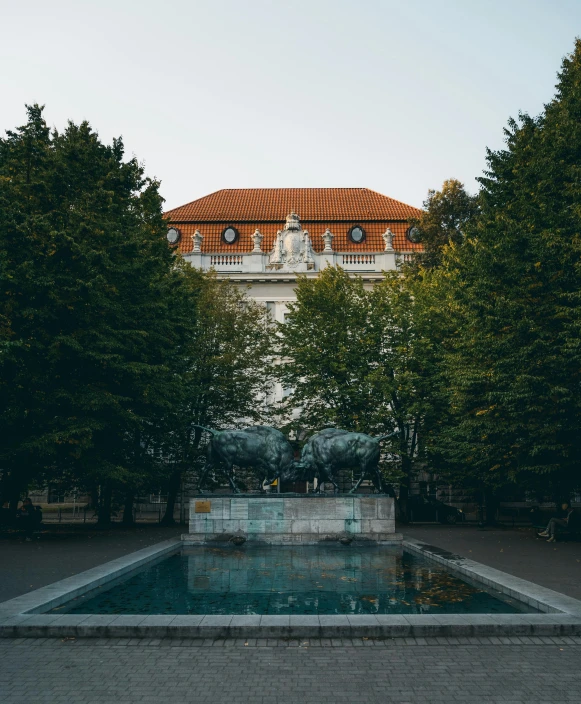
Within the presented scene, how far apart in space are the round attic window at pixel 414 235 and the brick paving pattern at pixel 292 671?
125ft

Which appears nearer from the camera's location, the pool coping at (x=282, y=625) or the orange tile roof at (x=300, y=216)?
the pool coping at (x=282, y=625)

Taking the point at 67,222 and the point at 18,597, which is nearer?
the point at 18,597

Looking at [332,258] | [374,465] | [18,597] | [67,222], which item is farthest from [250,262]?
[18,597]

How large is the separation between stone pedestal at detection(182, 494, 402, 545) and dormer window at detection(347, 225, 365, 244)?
32.5m

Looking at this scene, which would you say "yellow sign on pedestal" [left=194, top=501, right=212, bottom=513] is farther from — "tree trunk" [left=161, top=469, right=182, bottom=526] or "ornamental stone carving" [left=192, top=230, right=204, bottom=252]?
"ornamental stone carving" [left=192, top=230, right=204, bottom=252]

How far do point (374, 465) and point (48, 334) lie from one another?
11.6 m

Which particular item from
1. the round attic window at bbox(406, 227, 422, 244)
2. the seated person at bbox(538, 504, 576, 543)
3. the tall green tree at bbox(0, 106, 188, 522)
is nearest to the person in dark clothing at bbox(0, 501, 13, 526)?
the tall green tree at bbox(0, 106, 188, 522)

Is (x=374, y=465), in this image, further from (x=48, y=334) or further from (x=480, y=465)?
(x=48, y=334)

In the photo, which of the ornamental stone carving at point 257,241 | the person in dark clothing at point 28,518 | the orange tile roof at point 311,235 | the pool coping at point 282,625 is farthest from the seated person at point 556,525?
the ornamental stone carving at point 257,241

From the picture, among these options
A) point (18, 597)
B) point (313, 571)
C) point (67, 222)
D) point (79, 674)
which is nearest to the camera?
point (79, 674)

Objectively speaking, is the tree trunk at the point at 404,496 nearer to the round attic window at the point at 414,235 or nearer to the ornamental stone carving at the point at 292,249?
the round attic window at the point at 414,235

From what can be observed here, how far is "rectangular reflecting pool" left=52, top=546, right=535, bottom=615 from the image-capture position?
1007 centimetres

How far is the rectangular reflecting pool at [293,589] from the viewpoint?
10070 millimetres

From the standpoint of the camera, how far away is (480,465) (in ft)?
85.5
